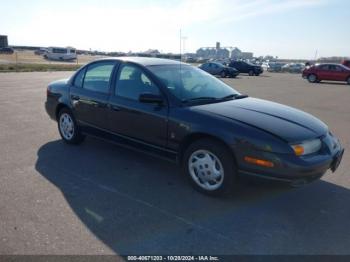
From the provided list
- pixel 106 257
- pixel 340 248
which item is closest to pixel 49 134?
pixel 106 257

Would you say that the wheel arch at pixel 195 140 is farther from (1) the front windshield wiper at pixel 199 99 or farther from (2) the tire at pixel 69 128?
(2) the tire at pixel 69 128

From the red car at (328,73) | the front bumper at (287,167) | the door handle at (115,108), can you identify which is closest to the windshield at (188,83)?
the door handle at (115,108)

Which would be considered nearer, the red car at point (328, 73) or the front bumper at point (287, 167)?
the front bumper at point (287, 167)

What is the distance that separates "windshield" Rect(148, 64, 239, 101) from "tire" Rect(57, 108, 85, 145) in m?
1.95

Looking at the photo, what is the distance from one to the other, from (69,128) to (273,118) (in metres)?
3.57

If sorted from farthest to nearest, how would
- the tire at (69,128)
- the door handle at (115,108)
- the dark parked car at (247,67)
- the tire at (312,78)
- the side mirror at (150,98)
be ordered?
the dark parked car at (247,67) < the tire at (312,78) < the tire at (69,128) < the door handle at (115,108) < the side mirror at (150,98)

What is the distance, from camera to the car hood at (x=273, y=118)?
3.93 m

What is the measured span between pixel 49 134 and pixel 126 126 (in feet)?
8.63

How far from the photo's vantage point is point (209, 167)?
418 centimetres

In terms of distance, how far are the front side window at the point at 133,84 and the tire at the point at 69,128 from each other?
134 centimetres

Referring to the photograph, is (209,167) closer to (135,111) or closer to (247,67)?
(135,111)

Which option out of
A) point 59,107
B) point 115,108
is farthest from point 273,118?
point 59,107

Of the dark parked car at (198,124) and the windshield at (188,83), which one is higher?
the windshield at (188,83)

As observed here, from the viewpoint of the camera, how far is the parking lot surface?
317cm
